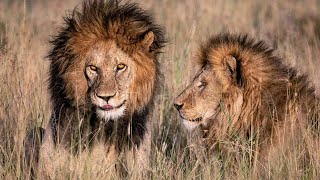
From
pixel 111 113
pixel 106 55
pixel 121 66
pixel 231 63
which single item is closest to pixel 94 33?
pixel 106 55

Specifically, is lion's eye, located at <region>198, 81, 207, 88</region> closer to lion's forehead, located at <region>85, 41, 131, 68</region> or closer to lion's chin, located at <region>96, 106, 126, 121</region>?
lion's forehead, located at <region>85, 41, 131, 68</region>

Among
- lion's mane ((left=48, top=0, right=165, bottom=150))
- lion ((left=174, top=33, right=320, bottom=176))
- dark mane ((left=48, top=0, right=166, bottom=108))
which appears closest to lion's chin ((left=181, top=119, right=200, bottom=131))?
lion ((left=174, top=33, right=320, bottom=176))

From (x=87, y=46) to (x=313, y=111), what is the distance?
5.39 ft

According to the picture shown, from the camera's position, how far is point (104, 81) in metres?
5.10

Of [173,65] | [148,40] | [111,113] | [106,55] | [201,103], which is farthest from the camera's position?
[173,65]

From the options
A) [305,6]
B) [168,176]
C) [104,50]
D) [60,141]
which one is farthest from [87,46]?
[305,6]

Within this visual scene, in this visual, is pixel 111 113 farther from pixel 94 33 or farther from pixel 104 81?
pixel 94 33

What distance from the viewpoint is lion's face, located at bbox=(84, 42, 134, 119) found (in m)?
5.04

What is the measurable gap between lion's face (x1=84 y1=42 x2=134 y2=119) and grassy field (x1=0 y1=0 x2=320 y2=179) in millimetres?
466

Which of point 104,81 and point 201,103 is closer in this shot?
point 104,81

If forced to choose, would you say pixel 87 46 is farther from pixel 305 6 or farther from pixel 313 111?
pixel 305 6

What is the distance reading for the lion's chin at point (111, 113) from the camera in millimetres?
5047

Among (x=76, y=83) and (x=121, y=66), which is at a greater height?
(x=121, y=66)

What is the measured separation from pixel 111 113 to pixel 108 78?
25 centimetres
